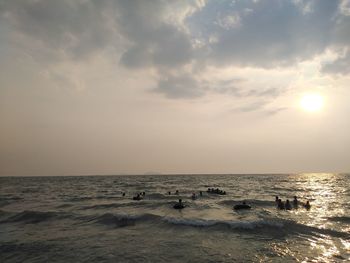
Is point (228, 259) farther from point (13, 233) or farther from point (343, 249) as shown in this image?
point (13, 233)

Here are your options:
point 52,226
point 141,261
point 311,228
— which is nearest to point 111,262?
point 141,261

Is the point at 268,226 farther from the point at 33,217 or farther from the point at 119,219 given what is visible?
the point at 33,217

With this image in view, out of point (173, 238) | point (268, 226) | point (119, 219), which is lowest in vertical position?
point (173, 238)

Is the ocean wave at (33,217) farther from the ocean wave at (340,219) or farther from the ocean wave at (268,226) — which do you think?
the ocean wave at (340,219)

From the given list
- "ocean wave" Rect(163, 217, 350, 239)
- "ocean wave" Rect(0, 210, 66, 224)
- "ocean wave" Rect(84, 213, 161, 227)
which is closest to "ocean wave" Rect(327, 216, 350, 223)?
"ocean wave" Rect(163, 217, 350, 239)

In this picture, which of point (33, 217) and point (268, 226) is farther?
point (33, 217)

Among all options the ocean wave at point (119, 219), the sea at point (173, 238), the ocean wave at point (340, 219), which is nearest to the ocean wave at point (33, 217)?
the sea at point (173, 238)

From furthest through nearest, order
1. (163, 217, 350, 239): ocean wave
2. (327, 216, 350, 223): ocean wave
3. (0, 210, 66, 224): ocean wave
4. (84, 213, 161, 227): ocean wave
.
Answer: (0, 210, 66, 224): ocean wave < (327, 216, 350, 223): ocean wave < (84, 213, 161, 227): ocean wave < (163, 217, 350, 239): ocean wave

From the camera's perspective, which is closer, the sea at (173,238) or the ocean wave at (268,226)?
the sea at (173,238)

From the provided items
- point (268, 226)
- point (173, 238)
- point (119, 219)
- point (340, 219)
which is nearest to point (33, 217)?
point (119, 219)

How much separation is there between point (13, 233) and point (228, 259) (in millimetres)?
15971

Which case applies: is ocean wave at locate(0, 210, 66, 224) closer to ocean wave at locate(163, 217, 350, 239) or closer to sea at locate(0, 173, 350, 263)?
sea at locate(0, 173, 350, 263)

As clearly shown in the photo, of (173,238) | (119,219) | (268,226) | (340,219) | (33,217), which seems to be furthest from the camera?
(33,217)

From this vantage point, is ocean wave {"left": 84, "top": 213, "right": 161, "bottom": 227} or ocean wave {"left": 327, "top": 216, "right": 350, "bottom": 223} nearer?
ocean wave {"left": 84, "top": 213, "right": 161, "bottom": 227}
